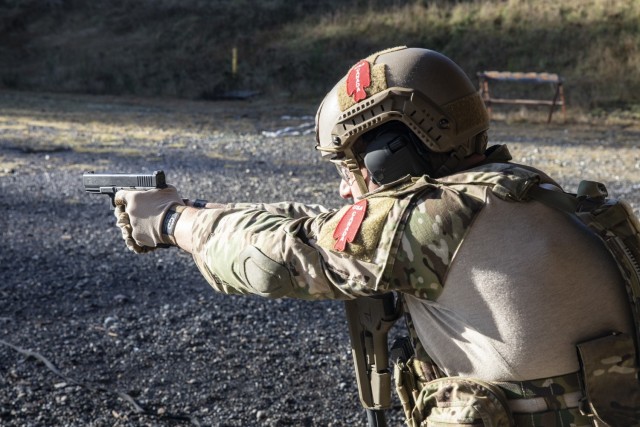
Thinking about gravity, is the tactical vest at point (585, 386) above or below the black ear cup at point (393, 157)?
below

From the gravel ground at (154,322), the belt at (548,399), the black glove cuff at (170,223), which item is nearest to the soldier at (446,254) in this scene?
the belt at (548,399)

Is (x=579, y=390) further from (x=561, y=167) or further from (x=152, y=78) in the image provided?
(x=152, y=78)

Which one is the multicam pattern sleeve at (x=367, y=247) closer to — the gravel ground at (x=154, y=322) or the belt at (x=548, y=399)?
the belt at (x=548, y=399)

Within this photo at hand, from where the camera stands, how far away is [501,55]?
20.8 meters

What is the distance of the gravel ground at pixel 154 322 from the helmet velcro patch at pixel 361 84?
192 centimetres

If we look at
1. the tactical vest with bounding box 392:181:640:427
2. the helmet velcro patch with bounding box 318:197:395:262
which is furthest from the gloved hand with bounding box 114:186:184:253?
the tactical vest with bounding box 392:181:640:427

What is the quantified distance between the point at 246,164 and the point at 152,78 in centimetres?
1283

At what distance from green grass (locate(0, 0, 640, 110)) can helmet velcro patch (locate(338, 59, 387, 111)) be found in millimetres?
14815

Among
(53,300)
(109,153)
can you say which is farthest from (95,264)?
(109,153)

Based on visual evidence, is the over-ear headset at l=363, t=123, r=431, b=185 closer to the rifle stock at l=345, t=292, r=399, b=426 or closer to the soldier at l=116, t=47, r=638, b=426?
the soldier at l=116, t=47, r=638, b=426

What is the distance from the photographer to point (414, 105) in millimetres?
2076

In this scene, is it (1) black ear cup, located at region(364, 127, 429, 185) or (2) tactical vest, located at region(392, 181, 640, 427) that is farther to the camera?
(1) black ear cup, located at region(364, 127, 429, 185)

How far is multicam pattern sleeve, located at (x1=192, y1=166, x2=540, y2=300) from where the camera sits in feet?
6.16

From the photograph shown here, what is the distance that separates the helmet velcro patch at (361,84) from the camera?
6.91 feet
